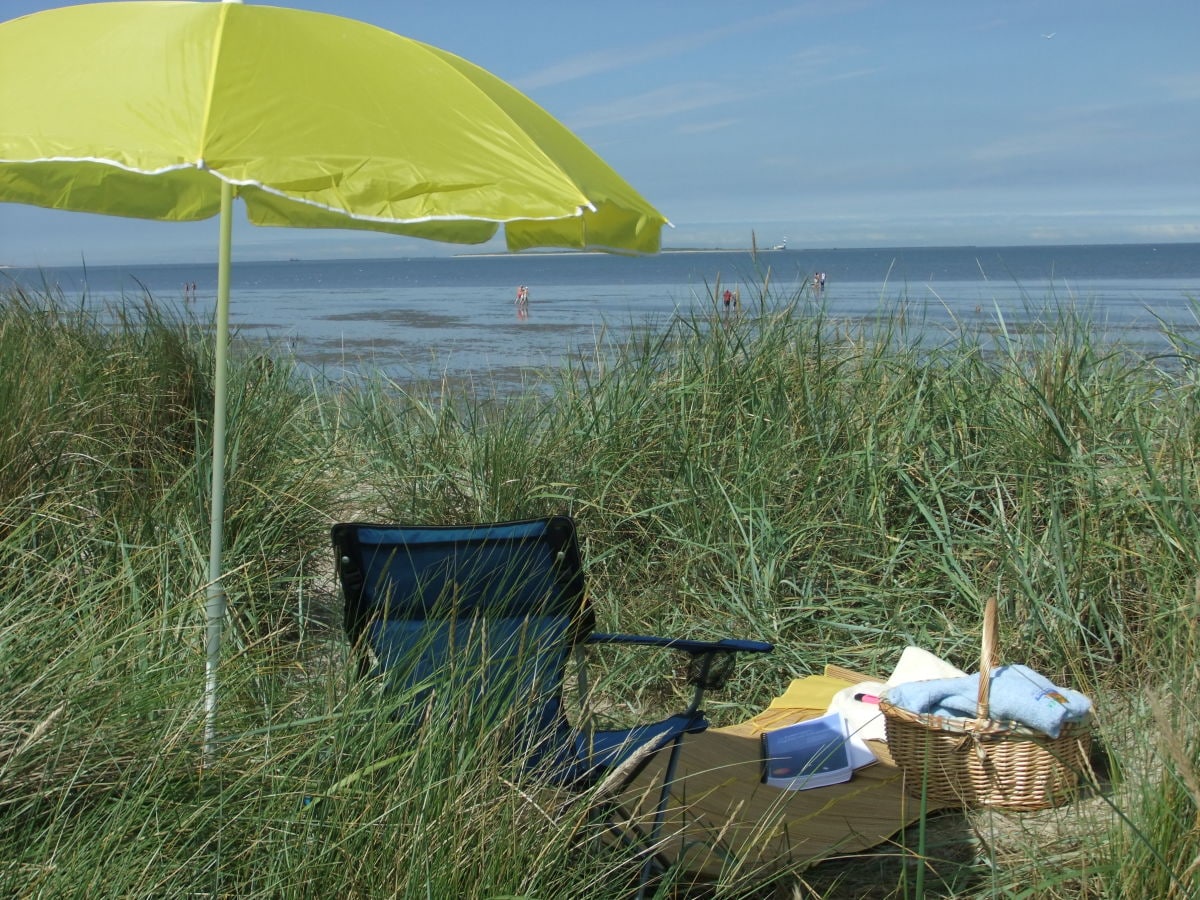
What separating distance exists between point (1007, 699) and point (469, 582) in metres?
1.62

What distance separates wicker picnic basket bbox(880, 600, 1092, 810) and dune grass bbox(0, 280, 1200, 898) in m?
0.11

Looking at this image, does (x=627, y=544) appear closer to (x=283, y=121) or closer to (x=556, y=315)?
(x=283, y=121)

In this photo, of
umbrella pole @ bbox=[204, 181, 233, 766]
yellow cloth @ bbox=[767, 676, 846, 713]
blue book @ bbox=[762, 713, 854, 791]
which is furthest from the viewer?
yellow cloth @ bbox=[767, 676, 846, 713]

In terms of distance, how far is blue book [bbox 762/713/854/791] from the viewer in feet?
11.7

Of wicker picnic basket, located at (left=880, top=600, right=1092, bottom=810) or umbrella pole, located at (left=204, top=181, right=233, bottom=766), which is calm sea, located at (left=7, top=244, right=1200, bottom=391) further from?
umbrella pole, located at (left=204, top=181, right=233, bottom=766)

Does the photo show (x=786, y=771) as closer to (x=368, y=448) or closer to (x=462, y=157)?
(x=462, y=157)

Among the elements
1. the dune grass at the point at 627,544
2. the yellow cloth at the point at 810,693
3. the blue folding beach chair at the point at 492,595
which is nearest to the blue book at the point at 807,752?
the yellow cloth at the point at 810,693

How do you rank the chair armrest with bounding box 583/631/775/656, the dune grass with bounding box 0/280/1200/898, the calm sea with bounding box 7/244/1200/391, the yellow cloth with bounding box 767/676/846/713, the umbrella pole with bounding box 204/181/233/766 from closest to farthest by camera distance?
the dune grass with bounding box 0/280/1200/898 < the umbrella pole with bounding box 204/181/233/766 < the chair armrest with bounding box 583/631/775/656 < the yellow cloth with bounding box 767/676/846/713 < the calm sea with bounding box 7/244/1200/391

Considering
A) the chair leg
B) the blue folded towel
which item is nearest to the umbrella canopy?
the chair leg

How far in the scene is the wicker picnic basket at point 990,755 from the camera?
3338 mm

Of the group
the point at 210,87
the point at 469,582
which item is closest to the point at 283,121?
the point at 210,87

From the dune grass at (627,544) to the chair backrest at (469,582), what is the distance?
0.27 m

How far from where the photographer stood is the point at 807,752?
3.63 metres

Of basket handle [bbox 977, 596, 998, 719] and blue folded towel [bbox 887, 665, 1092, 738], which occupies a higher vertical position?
basket handle [bbox 977, 596, 998, 719]
